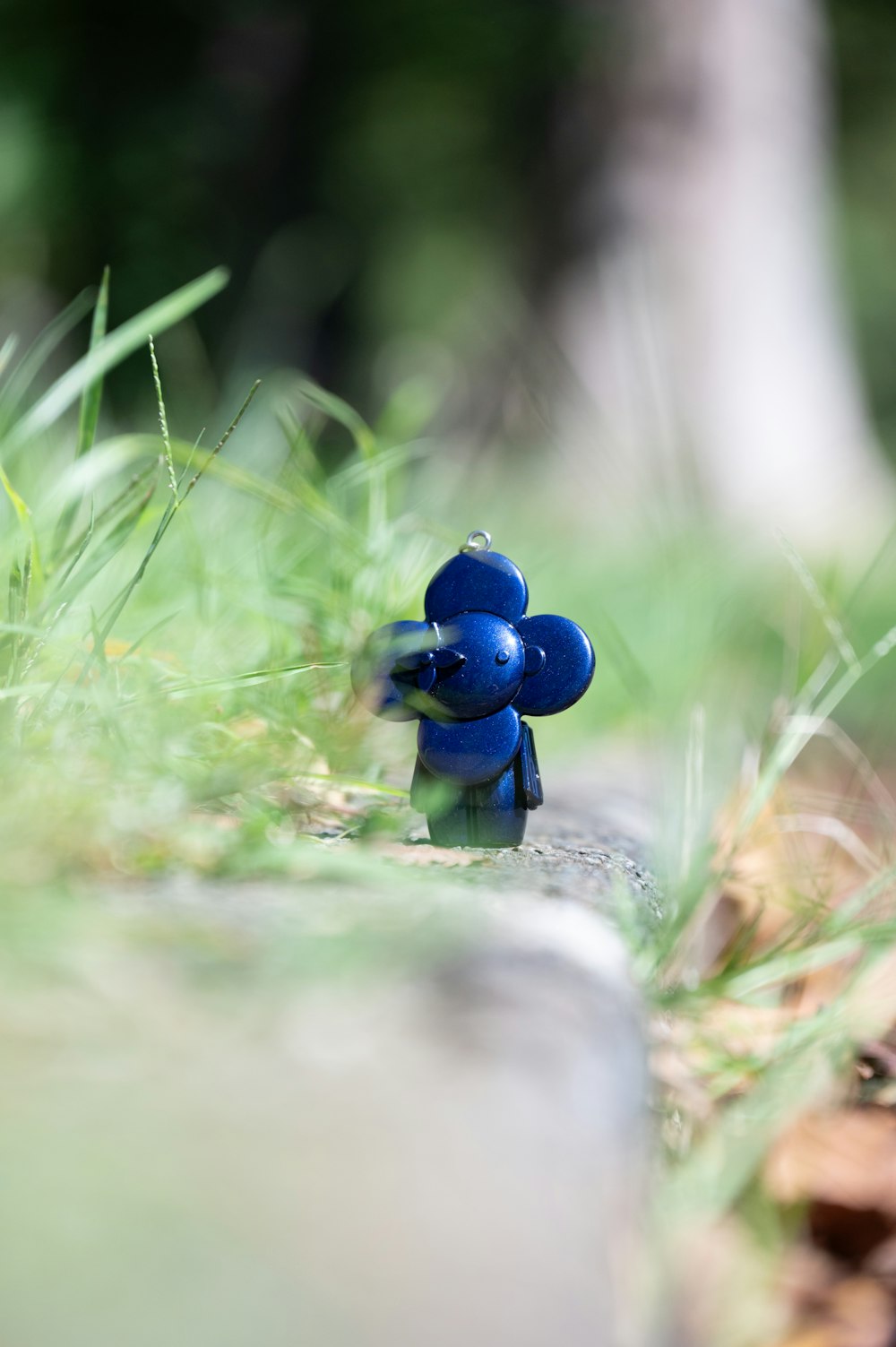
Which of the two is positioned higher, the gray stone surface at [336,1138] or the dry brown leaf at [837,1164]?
the gray stone surface at [336,1138]

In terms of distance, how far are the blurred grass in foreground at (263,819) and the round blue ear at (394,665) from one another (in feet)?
0.28

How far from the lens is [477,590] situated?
42.9 inches

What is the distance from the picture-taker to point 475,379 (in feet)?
26.2

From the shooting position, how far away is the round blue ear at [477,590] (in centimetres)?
109

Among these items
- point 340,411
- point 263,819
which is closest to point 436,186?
point 340,411

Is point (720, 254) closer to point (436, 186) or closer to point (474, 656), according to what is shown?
point (436, 186)

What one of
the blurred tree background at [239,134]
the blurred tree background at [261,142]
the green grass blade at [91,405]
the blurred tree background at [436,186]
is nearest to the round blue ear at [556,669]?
the green grass blade at [91,405]

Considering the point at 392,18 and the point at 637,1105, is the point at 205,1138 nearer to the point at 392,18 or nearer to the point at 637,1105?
the point at 637,1105

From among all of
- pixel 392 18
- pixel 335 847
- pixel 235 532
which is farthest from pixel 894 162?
pixel 335 847

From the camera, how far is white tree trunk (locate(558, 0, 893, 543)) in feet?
16.4

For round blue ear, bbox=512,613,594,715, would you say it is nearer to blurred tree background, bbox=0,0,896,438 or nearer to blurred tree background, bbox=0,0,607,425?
blurred tree background, bbox=0,0,896,438

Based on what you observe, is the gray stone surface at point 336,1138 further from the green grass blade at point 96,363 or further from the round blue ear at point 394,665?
the green grass blade at point 96,363

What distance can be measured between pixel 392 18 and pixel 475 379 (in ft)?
7.53

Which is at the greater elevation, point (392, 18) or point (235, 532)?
point (392, 18)
